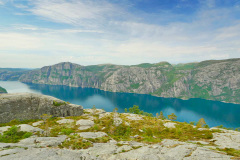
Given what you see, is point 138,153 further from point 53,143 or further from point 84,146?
point 53,143

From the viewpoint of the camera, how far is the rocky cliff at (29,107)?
42.0 m

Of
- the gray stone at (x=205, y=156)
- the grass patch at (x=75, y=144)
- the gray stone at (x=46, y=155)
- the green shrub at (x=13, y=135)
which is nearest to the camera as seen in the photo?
the gray stone at (x=46, y=155)

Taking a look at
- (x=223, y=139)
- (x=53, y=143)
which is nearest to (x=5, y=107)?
(x=53, y=143)

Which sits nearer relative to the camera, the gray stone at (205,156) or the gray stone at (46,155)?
the gray stone at (46,155)

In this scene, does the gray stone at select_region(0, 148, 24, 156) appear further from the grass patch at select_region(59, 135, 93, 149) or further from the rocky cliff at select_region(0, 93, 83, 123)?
the rocky cliff at select_region(0, 93, 83, 123)

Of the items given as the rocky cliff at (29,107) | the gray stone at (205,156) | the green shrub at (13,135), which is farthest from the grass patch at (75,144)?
the rocky cliff at (29,107)

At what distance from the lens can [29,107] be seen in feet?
152

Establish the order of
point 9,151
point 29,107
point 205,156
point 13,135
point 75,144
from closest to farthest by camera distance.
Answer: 1. point 9,151
2. point 205,156
3. point 75,144
4. point 13,135
5. point 29,107

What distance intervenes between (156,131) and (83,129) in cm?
2374

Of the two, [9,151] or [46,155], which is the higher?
[9,151]

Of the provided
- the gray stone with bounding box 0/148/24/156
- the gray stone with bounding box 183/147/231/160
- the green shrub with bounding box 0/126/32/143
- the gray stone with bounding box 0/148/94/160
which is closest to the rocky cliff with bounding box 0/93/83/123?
the green shrub with bounding box 0/126/32/143

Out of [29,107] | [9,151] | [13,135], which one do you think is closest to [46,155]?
[9,151]

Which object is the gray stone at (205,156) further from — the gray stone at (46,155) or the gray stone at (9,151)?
the gray stone at (9,151)

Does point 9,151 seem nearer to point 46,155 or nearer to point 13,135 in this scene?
point 46,155
